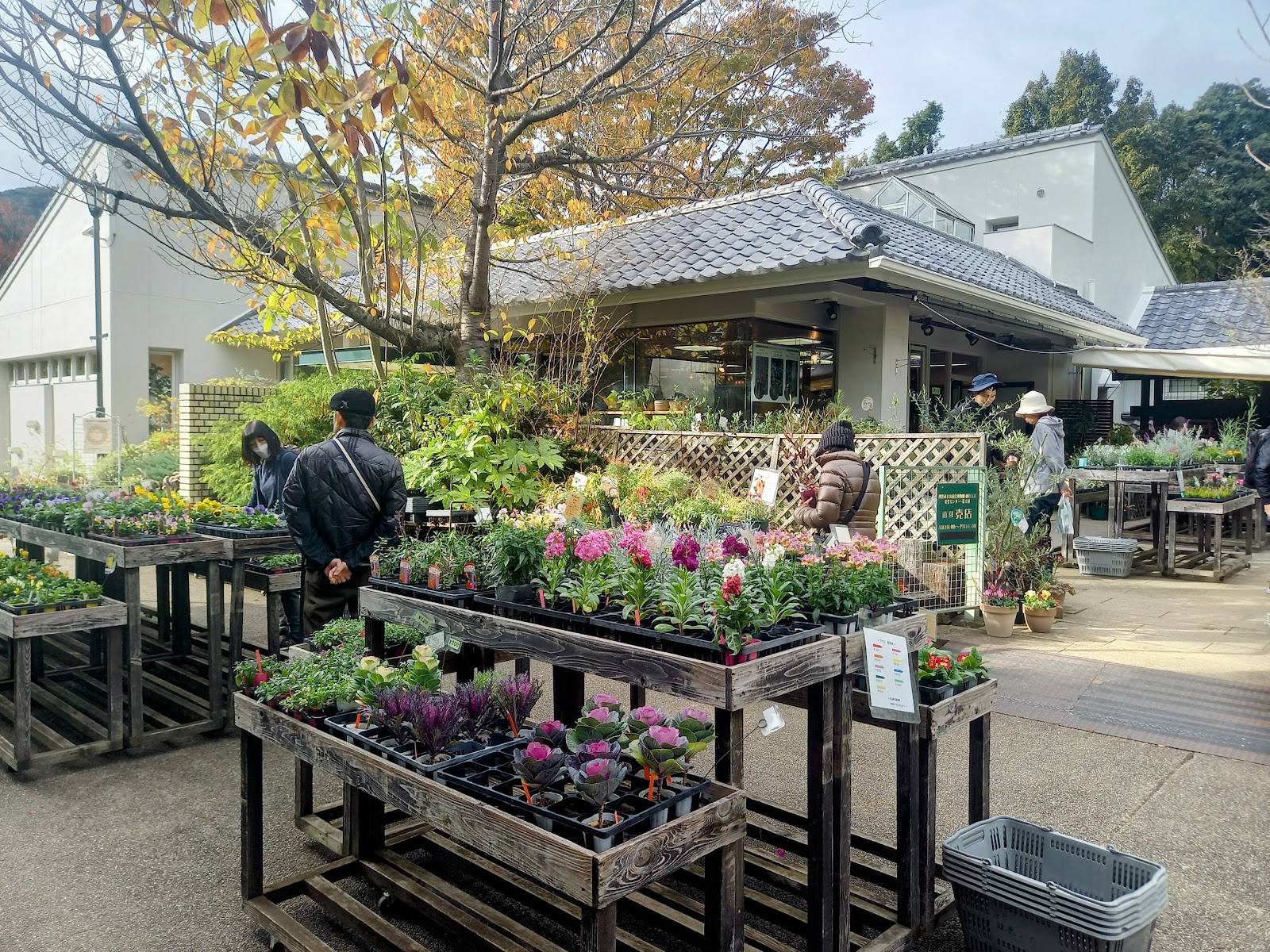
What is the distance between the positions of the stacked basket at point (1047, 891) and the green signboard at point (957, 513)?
406 centimetres

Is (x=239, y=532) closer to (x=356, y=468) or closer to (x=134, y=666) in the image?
(x=134, y=666)

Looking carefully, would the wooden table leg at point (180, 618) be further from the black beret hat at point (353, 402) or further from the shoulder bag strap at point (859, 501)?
the shoulder bag strap at point (859, 501)

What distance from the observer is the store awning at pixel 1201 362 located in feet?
41.3

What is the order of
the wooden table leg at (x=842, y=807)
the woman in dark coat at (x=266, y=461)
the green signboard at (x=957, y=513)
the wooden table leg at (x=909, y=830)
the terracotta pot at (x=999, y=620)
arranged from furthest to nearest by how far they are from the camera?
the terracotta pot at (x=999, y=620) → the green signboard at (x=957, y=513) → the woman in dark coat at (x=266, y=461) → the wooden table leg at (x=909, y=830) → the wooden table leg at (x=842, y=807)

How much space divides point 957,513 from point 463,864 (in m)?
4.88

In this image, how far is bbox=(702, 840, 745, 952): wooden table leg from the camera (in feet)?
7.12

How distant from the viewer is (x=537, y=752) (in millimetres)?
2133

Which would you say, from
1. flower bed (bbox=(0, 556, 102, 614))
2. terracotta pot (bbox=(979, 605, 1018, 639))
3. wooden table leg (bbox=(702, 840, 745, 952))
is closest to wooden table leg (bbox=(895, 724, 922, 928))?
wooden table leg (bbox=(702, 840, 745, 952))

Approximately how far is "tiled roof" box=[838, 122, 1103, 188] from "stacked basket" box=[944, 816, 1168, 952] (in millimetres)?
19149

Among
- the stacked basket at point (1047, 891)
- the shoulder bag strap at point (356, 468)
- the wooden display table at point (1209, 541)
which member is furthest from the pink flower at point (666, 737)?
the wooden display table at point (1209, 541)

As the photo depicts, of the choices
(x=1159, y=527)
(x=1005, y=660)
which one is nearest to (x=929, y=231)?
(x=1159, y=527)

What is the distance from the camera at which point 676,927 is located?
2.78 m

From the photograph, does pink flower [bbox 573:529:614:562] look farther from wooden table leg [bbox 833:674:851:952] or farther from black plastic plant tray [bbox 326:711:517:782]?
wooden table leg [bbox 833:674:851:952]

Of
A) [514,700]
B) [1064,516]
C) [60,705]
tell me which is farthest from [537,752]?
[1064,516]
